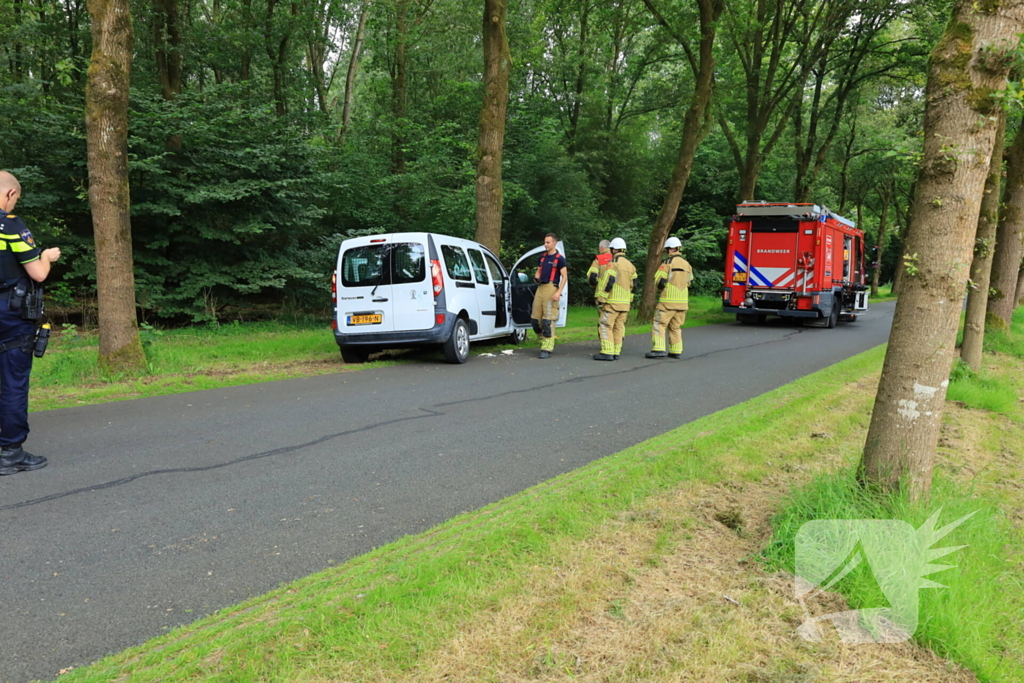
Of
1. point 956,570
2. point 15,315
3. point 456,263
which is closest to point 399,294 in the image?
point 456,263

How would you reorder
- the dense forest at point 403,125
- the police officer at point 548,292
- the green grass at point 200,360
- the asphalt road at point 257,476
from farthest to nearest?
the dense forest at point 403,125, the police officer at point 548,292, the green grass at point 200,360, the asphalt road at point 257,476

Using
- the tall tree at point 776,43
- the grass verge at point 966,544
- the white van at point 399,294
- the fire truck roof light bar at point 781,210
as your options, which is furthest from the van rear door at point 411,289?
the tall tree at point 776,43

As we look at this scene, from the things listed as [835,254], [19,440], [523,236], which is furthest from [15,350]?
[835,254]

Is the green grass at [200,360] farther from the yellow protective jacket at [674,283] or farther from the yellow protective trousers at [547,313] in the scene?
the yellow protective jacket at [674,283]

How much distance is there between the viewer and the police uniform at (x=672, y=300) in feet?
38.2

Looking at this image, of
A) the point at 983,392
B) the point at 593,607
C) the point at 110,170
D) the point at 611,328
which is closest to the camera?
the point at 593,607

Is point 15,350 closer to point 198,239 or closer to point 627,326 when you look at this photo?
point 198,239

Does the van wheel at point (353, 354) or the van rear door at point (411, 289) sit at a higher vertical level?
the van rear door at point (411, 289)

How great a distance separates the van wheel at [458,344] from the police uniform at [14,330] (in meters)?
6.13

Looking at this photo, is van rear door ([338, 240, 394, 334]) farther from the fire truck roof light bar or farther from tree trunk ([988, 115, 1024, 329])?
the fire truck roof light bar

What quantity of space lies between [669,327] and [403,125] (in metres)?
13.2

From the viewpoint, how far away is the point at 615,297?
11.5m

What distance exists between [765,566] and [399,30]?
22.5m

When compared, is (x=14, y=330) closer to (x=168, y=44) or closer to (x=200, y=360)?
(x=200, y=360)
